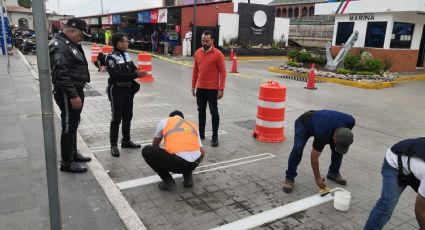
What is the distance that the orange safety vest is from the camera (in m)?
4.04

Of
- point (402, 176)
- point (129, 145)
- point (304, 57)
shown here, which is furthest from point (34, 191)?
point (304, 57)

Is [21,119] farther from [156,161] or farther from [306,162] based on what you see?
[306,162]

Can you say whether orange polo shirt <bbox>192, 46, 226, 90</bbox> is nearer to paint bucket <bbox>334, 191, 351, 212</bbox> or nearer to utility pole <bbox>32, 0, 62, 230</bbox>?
paint bucket <bbox>334, 191, 351, 212</bbox>

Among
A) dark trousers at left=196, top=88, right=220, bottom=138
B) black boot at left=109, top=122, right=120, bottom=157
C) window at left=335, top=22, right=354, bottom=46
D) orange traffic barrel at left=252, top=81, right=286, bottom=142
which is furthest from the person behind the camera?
window at left=335, top=22, right=354, bottom=46

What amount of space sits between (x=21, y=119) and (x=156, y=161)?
14.1 ft

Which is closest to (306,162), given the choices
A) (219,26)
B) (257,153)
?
(257,153)

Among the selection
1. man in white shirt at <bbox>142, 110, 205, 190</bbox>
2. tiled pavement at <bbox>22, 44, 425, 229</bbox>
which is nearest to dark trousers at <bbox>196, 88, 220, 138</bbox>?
tiled pavement at <bbox>22, 44, 425, 229</bbox>

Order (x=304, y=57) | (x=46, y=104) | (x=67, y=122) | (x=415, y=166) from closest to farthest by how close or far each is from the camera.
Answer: (x=46, y=104) < (x=415, y=166) < (x=67, y=122) < (x=304, y=57)

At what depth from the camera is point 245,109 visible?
9.18 metres

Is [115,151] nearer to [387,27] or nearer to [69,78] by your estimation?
[69,78]

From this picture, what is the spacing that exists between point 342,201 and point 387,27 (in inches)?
629

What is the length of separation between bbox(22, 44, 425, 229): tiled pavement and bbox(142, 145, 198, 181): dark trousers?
0.32 m

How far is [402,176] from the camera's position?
3023 millimetres

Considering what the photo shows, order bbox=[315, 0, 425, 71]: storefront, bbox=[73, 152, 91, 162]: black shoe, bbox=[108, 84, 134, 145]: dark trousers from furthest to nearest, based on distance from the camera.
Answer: bbox=[315, 0, 425, 71]: storefront
bbox=[108, 84, 134, 145]: dark trousers
bbox=[73, 152, 91, 162]: black shoe
